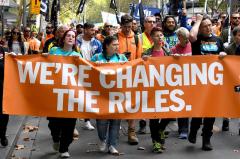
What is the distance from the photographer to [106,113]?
23.4ft

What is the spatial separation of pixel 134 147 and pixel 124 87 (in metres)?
1.29

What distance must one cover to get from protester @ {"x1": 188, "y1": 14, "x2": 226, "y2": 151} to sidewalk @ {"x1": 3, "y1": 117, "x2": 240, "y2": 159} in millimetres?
241

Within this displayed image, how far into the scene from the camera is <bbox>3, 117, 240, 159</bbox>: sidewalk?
7.54m

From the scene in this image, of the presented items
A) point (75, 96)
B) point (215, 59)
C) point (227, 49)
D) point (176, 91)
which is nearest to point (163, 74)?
point (176, 91)

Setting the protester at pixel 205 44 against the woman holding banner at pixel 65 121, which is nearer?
the woman holding banner at pixel 65 121

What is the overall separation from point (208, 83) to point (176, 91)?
17.9 inches

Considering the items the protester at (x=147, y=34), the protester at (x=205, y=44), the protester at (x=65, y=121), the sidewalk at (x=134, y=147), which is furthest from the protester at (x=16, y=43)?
the protester at (x=205, y=44)

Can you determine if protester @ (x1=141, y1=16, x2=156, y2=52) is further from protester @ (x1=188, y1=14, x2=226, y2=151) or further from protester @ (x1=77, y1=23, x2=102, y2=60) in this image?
protester @ (x1=188, y1=14, x2=226, y2=151)

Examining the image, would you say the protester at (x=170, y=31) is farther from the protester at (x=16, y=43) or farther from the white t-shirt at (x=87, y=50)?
the protester at (x=16, y=43)

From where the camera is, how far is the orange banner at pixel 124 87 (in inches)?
278

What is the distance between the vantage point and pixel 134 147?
318 inches

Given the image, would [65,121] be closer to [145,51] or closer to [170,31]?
[145,51]

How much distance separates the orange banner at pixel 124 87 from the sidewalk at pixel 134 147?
2.19 feet

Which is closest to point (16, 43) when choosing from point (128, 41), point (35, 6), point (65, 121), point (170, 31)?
point (128, 41)
